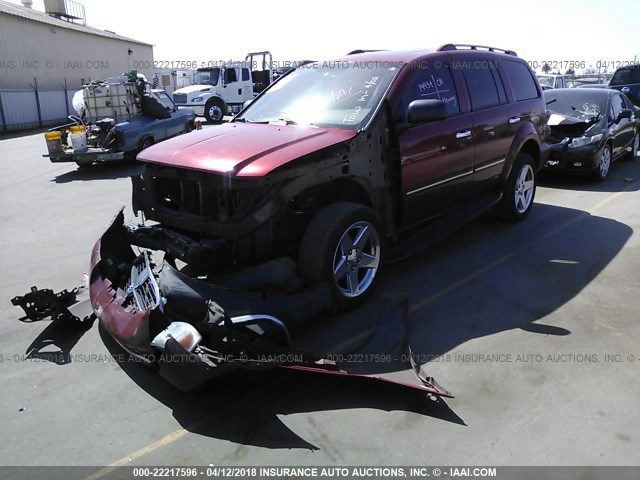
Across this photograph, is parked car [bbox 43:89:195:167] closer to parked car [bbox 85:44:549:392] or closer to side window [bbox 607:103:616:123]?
parked car [bbox 85:44:549:392]

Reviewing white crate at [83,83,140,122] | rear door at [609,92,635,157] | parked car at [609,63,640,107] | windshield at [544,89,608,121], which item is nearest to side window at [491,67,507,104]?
windshield at [544,89,608,121]

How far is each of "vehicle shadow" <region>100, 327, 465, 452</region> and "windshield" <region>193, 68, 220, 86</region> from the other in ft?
73.6

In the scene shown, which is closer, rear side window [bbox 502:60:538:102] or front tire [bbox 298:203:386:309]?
front tire [bbox 298:203:386:309]

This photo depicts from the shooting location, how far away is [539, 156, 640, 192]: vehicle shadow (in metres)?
8.82

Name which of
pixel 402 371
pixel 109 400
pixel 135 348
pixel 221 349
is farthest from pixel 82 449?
pixel 402 371

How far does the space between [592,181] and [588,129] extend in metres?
0.95

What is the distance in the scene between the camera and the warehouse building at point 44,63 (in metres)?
23.7

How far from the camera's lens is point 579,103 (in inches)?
391

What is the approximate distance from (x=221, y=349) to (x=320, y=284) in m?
1.02

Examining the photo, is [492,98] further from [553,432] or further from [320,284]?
[553,432]

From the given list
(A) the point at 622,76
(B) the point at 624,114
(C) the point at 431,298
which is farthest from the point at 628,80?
(C) the point at 431,298

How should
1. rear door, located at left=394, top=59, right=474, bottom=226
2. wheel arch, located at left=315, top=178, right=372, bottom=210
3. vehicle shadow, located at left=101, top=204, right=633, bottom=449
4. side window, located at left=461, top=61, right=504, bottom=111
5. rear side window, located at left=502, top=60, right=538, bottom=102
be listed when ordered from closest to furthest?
vehicle shadow, located at left=101, top=204, right=633, bottom=449, wheel arch, located at left=315, top=178, right=372, bottom=210, rear door, located at left=394, top=59, right=474, bottom=226, side window, located at left=461, top=61, right=504, bottom=111, rear side window, located at left=502, top=60, right=538, bottom=102

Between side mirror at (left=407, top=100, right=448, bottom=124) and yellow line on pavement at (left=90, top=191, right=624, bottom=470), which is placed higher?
side mirror at (left=407, top=100, right=448, bottom=124)

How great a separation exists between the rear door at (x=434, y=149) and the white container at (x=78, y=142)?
8.79m
